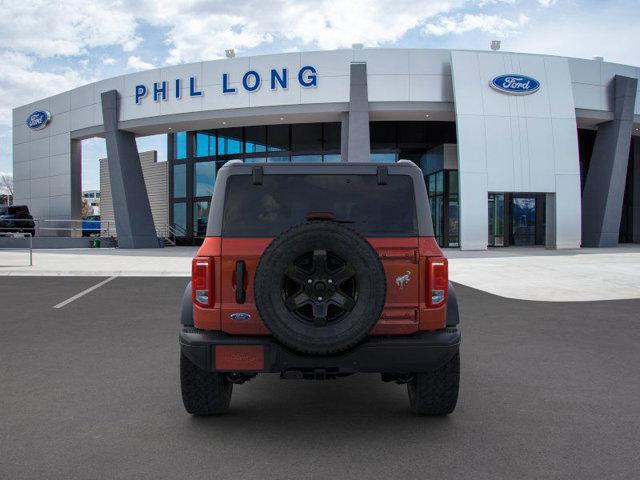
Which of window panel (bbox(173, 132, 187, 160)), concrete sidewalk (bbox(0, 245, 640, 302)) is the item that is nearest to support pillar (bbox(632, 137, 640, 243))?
concrete sidewalk (bbox(0, 245, 640, 302))

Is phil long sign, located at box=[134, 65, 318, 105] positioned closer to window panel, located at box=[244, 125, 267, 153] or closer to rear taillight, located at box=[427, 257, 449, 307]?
window panel, located at box=[244, 125, 267, 153]

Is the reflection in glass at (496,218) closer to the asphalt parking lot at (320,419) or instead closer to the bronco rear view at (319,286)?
the asphalt parking lot at (320,419)

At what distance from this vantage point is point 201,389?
4.02 metres

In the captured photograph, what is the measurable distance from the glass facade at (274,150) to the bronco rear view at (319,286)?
79.8 feet

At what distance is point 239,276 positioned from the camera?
365cm

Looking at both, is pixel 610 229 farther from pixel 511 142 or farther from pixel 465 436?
pixel 465 436

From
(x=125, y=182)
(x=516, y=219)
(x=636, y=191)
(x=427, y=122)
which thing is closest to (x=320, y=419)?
(x=125, y=182)

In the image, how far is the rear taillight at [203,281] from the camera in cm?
371

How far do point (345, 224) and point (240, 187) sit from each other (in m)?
0.81

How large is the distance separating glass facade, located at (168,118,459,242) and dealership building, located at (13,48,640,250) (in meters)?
0.09

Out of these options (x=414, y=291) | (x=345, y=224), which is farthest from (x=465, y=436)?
(x=345, y=224)

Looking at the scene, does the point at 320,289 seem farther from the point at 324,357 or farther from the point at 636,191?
the point at 636,191

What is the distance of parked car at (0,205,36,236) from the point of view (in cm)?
3141

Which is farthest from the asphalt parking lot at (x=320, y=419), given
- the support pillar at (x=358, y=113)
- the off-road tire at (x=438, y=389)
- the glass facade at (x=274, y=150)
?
the glass facade at (x=274, y=150)
